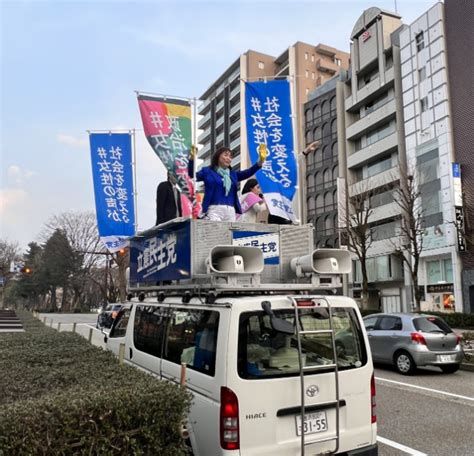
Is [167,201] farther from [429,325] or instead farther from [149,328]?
[429,325]

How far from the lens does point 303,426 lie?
3.74 meters

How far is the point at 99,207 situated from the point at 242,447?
9.71 meters

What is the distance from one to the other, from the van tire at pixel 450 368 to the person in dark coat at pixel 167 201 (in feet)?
25.2

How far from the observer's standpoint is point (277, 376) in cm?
379

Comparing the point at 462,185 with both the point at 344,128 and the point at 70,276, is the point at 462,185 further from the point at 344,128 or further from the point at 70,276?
the point at 70,276

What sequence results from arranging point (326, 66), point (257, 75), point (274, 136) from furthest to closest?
point (257, 75), point (326, 66), point (274, 136)

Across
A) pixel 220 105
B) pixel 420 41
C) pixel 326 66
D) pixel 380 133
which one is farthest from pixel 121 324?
pixel 220 105

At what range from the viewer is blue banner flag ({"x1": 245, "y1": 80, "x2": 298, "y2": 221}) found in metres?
7.86

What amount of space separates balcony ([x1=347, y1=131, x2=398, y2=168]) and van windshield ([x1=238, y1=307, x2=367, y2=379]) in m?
36.1

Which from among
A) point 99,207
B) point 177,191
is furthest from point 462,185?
point 177,191

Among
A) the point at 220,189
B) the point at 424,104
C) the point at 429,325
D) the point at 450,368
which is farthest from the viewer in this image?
the point at 424,104

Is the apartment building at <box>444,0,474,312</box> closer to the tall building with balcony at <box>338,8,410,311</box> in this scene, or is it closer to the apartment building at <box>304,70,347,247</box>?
the tall building with balcony at <box>338,8,410,311</box>

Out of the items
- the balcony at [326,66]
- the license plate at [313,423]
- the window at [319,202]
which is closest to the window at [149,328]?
the license plate at [313,423]

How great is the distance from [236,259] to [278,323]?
0.78m
